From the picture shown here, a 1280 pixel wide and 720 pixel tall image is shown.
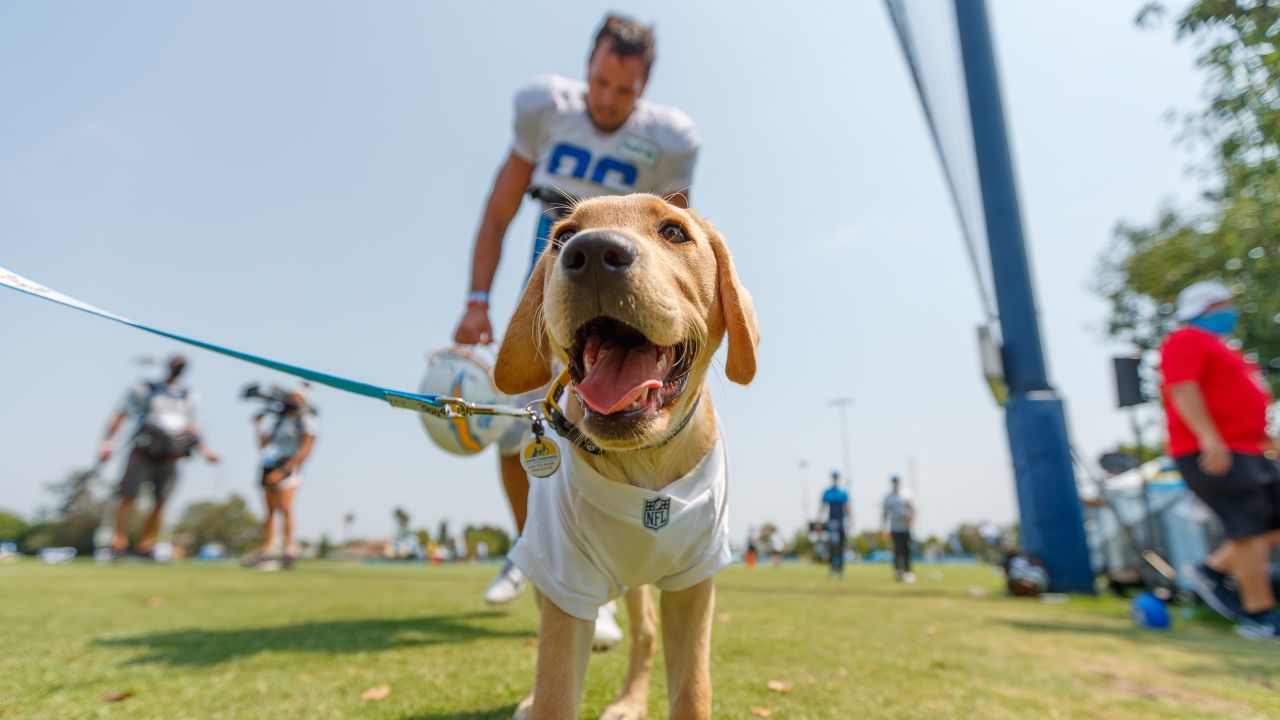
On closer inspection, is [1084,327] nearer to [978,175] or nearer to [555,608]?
[978,175]

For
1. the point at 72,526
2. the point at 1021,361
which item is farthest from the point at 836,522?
the point at 72,526

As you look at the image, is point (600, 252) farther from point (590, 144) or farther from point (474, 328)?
point (590, 144)

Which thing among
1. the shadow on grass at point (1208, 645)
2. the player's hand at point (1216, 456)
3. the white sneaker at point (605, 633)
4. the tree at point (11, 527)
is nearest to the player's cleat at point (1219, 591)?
the shadow on grass at point (1208, 645)

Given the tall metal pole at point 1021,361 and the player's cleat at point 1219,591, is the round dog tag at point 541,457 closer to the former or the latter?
the player's cleat at point 1219,591

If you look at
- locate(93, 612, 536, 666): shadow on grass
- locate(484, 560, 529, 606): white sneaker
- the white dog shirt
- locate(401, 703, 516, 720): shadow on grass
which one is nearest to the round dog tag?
the white dog shirt

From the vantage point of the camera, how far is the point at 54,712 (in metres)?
2.13

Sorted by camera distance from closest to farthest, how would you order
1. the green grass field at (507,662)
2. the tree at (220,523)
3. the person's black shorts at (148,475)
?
the green grass field at (507,662)
the person's black shorts at (148,475)
the tree at (220,523)

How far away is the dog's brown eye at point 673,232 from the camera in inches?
76.2

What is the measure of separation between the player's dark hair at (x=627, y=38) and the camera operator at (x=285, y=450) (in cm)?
883

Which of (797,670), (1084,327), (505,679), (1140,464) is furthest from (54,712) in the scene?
(1084,327)

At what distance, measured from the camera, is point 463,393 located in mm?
2830

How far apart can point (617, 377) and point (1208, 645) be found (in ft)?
17.7

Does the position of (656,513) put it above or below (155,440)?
below

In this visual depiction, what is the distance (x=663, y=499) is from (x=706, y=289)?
25.1 inches
